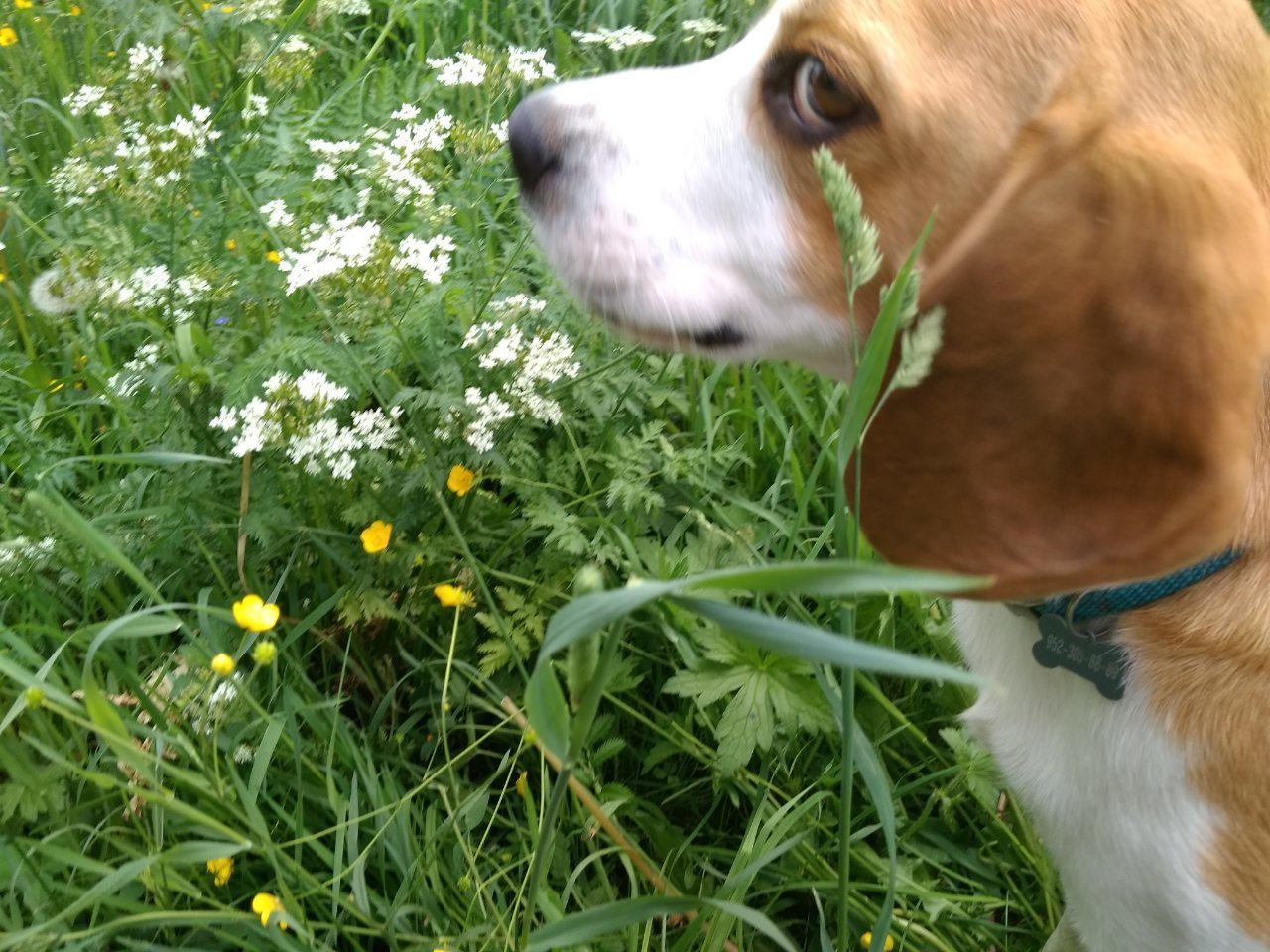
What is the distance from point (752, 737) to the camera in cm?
161

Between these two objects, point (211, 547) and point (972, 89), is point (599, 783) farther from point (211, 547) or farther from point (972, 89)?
point (972, 89)

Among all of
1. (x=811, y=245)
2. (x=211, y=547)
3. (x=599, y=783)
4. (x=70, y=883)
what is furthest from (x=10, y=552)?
(x=811, y=245)

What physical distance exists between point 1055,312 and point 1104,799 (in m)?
0.61

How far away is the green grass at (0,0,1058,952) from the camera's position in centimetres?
153

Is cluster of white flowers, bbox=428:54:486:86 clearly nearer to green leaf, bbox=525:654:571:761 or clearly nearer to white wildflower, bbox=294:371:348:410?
white wildflower, bbox=294:371:348:410

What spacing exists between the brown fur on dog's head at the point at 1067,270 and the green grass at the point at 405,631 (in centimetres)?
25

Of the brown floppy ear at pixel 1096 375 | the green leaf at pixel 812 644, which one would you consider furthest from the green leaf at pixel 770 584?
the brown floppy ear at pixel 1096 375

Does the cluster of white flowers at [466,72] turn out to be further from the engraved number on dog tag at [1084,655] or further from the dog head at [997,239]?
the engraved number on dog tag at [1084,655]

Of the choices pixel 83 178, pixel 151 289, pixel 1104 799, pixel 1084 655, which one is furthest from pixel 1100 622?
pixel 83 178

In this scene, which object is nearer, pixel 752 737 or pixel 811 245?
pixel 811 245

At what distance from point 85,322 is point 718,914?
1.62m

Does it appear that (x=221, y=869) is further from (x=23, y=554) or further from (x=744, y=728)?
(x=744, y=728)

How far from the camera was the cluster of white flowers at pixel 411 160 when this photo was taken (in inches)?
69.3

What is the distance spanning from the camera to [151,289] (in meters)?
1.76
